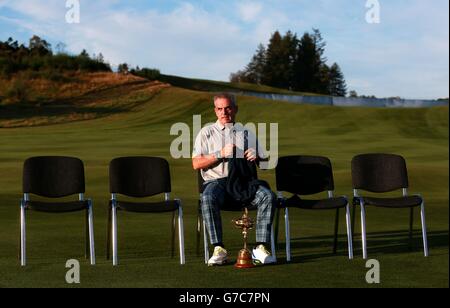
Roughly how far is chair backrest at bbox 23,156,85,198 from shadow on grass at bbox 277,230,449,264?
72.2 inches

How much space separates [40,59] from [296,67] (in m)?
28.0

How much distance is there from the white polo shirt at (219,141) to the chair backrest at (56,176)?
1.15 metres

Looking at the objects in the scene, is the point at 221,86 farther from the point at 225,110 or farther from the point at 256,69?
the point at 225,110

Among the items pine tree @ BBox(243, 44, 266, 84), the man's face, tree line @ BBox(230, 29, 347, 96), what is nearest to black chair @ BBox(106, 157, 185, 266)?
the man's face

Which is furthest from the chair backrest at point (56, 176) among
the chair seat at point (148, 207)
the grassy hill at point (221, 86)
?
the grassy hill at point (221, 86)

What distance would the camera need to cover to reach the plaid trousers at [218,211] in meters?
5.75

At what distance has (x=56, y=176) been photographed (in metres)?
6.56

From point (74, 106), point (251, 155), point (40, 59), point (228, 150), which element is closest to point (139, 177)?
point (228, 150)

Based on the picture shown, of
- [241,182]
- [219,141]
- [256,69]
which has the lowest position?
[241,182]

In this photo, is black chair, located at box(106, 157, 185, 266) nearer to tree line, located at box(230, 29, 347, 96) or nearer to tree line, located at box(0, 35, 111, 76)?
tree line, located at box(0, 35, 111, 76)

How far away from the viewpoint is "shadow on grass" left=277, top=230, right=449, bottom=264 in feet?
20.5

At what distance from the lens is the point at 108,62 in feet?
94.2

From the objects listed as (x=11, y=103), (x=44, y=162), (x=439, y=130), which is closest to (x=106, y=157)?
(x=11, y=103)
